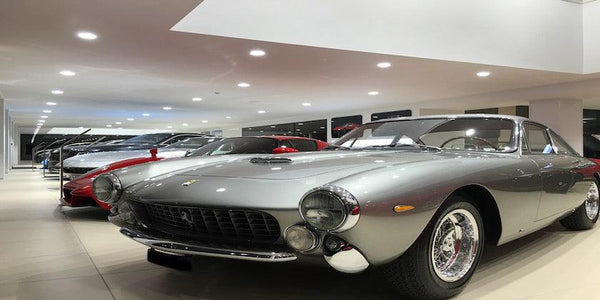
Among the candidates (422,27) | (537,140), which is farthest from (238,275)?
(422,27)

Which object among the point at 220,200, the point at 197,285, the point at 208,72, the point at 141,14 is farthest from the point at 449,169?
the point at 208,72

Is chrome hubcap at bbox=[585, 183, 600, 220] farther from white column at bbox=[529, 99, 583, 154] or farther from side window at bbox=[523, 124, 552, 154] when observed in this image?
white column at bbox=[529, 99, 583, 154]

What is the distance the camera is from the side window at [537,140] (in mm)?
3288

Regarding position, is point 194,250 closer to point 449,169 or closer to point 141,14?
point 449,169

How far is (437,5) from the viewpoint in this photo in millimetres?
7059

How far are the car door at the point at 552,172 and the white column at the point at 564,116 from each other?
8.19 meters

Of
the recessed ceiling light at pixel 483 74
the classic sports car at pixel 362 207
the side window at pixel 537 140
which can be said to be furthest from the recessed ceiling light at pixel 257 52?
the recessed ceiling light at pixel 483 74

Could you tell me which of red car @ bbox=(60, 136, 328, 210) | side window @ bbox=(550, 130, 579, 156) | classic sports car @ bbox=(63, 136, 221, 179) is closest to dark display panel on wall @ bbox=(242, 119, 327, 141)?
classic sports car @ bbox=(63, 136, 221, 179)

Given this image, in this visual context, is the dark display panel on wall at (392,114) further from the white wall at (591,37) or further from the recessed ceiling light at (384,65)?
the recessed ceiling light at (384,65)

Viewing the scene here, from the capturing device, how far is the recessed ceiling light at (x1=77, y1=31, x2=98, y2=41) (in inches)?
223

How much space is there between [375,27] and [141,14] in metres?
3.38

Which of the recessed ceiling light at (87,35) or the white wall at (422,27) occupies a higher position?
the white wall at (422,27)

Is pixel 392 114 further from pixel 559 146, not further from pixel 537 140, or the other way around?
pixel 537 140

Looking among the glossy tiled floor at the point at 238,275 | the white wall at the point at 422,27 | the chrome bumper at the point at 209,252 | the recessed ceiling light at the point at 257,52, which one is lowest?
the glossy tiled floor at the point at 238,275
